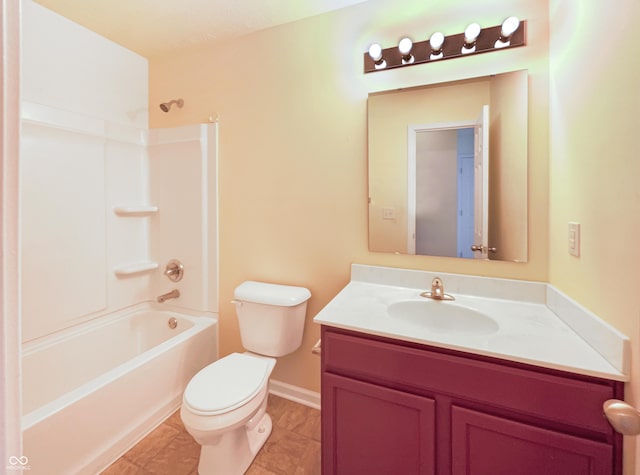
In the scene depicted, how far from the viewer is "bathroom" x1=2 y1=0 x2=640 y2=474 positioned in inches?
33.7

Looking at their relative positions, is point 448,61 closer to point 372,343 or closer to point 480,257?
point 480,257

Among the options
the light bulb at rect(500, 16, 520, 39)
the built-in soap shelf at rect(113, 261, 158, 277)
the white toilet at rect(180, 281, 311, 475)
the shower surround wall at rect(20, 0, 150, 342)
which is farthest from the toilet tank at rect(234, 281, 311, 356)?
the light bulb at rect(500, 16, 520, 39)

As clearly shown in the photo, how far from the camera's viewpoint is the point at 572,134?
1099 mm

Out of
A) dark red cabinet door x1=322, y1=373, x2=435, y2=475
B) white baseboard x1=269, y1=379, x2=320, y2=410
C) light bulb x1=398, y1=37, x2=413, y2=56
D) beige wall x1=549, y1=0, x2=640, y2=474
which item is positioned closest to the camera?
beige wall x1=549, y1=0, x2=640, y2=474

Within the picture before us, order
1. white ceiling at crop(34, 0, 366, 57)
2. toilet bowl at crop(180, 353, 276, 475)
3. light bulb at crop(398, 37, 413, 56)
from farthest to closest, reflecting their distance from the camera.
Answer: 1. white ceiling at crop(34, 0, 366, 57)
2. light bulb at crop(398, 37, 413, 56)
3. toilet bowl at crop(180, 353, 276, 475)

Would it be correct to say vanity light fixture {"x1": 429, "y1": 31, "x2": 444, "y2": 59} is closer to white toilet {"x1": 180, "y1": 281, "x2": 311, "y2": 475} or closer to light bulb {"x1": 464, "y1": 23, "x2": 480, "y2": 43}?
light bulb {"x1": 464, "y1": 23, "x2": 480, "y2": 43}

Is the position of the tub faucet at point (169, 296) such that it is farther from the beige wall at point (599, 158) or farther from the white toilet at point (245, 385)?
the beige wall at point (599, 158)

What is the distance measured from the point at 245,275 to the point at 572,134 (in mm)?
1800

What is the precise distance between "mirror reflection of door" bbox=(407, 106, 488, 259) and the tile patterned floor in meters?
1.16

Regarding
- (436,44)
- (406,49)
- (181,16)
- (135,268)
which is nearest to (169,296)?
(135,268)

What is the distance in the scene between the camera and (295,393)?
1887mm

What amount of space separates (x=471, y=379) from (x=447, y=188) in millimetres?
889

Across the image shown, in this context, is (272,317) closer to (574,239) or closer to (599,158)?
(574,239)

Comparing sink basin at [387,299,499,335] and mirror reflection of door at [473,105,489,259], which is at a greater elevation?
mirror reflection of door at [473,105,489,259]
